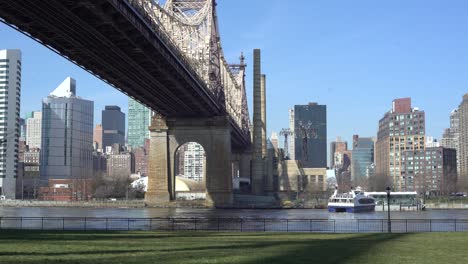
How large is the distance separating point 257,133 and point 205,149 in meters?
43.2

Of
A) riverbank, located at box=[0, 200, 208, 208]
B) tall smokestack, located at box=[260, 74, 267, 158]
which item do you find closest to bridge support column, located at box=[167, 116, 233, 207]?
riverbank, located at box=[0, 200, 208, 208]

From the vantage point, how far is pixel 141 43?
5722cm

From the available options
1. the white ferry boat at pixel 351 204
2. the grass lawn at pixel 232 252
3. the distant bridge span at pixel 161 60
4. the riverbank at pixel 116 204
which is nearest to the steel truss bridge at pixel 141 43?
the distant bridge span at pixel 161 60

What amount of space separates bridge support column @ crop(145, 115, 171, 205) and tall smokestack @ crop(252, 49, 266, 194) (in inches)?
1658

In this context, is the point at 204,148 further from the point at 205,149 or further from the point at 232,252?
the point at 232,252

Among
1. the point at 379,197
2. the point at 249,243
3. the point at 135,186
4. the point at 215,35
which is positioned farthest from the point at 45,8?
the point at 135,186

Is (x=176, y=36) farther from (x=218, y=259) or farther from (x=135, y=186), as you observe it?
(x=135, y=186)

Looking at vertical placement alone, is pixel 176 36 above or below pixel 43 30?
above

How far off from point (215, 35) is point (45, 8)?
58.4m

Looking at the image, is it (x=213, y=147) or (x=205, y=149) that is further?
(x=205, y=149)

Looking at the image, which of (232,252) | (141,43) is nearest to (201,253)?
(232,252)

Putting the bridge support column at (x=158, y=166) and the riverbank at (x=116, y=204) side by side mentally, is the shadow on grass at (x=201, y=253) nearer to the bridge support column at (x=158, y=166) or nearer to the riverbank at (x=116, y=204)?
the riverbank at (x=116, y=204)

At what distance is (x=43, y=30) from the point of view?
169ft

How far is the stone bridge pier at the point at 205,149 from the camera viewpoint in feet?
348
